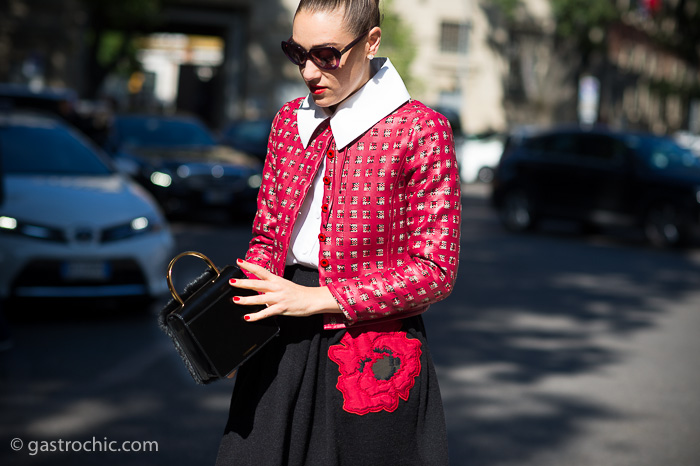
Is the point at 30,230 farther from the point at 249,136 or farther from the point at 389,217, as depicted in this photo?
the point at 249,136

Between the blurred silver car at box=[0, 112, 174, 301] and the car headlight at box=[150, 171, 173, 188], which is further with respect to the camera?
the car headlight at box=[150, 171, 173, 188]

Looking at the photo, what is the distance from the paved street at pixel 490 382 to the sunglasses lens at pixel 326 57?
2.77 meters

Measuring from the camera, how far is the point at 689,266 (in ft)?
42.8

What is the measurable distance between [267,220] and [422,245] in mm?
435

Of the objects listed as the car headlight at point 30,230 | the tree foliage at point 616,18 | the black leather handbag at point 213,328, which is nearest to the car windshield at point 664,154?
the car headlight at point 30,230

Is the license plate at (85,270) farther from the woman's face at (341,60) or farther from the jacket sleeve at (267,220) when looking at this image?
the woman's face at (341,60)

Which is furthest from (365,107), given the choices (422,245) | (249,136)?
(249,136)

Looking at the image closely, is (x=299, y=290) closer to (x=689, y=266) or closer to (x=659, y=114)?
(x=689, y=266)

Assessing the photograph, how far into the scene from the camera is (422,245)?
2.24 m

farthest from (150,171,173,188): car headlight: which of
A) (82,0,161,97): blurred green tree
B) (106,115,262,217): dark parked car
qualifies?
(82,0,161,97): blurred green tree

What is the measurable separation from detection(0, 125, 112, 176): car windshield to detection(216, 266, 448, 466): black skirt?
663 centimetres

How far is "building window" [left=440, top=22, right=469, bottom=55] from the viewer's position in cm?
4431

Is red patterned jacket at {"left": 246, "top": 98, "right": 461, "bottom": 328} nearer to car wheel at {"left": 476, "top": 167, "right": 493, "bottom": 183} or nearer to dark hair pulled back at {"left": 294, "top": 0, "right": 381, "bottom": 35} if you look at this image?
dark hair pulled back at {"left": 294, "top": 0, "right": 381, "bottom": 35}

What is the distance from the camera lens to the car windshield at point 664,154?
15.1m
